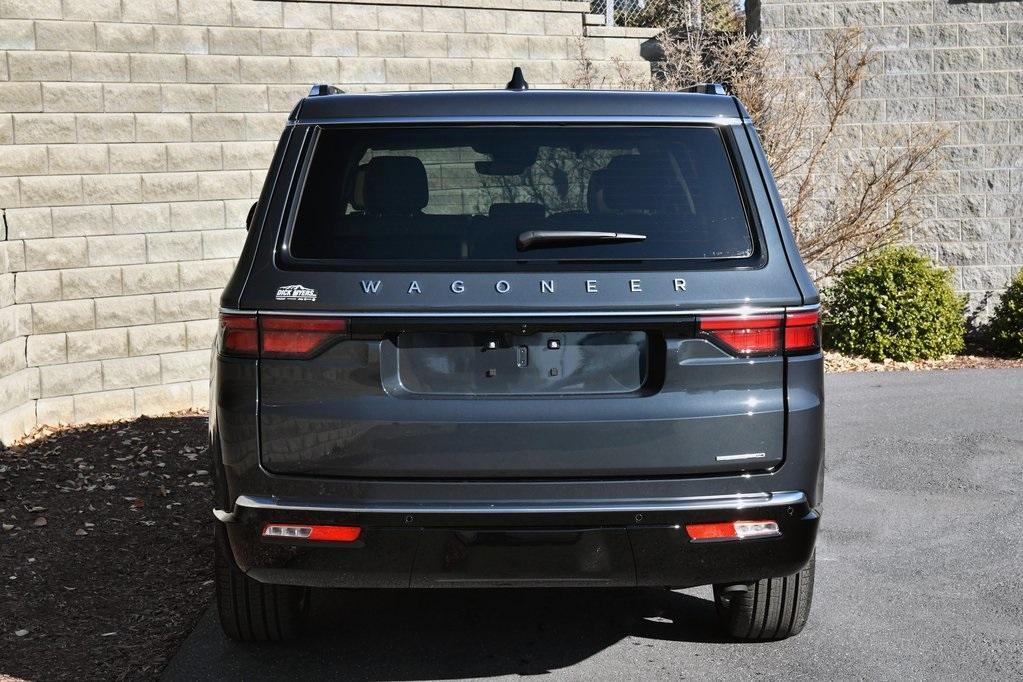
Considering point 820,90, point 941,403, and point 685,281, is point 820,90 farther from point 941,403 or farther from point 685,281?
point 685,281

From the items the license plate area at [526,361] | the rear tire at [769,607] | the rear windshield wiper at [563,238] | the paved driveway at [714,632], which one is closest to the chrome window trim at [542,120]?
the rear windshield wiper at [563,238]

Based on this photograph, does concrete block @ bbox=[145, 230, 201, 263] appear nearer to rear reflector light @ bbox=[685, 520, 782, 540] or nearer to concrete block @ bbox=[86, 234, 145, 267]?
concrete block @ bbox=[86, 234, 145, 267]

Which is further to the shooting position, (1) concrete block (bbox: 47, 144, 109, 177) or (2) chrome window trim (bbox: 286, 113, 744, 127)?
(1) concrete block (bbox: 47, 144, 109, 177)

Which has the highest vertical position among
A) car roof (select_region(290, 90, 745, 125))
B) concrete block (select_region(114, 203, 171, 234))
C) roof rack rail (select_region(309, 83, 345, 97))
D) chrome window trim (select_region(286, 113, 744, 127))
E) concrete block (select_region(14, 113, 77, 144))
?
roof rack rail (select_region(309, 83, 345, 97))

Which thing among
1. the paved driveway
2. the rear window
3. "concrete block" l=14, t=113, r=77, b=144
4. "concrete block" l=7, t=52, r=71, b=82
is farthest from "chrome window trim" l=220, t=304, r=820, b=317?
"concrete block" l=7, t=52, r=71, b=82

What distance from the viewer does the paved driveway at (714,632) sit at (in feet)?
13.6

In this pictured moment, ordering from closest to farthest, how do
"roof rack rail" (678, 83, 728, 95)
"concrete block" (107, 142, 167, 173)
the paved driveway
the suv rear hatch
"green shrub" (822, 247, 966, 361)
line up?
the suv rear hatch, "roof rack rail" (678, 83, 728, 95), the paved driveway, "concrete block" (107, 142, 167, 173), "green shrub" (822, 247, 966, 361)

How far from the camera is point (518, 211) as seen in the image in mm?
3635

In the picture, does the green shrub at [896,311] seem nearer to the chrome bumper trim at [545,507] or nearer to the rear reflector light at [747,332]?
the rear reflector light at [747,332]

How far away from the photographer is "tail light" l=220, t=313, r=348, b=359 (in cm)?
346

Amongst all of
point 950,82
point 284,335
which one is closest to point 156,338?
point 284,335

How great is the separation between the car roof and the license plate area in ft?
2.24

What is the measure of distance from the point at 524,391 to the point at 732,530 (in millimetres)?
706

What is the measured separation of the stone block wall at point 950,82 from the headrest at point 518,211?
321 inches
